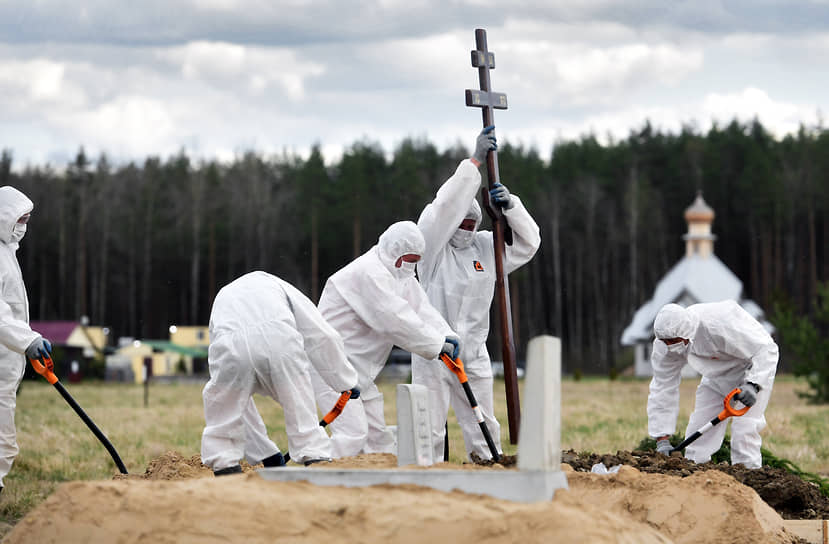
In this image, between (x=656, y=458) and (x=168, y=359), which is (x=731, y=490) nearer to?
(x=656, y=458)

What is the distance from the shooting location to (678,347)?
29.6 feet

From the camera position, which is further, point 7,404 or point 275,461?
point 7,404

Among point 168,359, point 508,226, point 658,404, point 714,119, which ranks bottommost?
point 168,359

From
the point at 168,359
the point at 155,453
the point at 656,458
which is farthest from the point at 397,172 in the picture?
the point at 656,458

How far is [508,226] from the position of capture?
909 centimetres

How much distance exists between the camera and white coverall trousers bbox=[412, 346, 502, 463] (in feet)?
28.1

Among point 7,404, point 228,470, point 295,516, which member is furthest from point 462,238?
point 295,516

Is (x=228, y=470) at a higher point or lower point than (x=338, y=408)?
lower

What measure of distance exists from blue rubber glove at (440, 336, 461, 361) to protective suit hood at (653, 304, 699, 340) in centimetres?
178

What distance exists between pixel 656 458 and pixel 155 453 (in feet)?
19.1

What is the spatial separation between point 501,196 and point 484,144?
0.47 m

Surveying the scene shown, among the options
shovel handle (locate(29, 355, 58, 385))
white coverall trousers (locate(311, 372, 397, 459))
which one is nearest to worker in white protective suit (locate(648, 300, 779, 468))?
white coverall trousers (locate(311, 372, 397, 459))

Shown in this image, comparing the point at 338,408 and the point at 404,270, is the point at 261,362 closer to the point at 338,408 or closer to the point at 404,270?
the point at 338,408

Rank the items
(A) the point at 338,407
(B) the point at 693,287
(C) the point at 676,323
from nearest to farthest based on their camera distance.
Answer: (A) the point at 338,407, (C) the point at 676,323, (B) the point at 693,287
